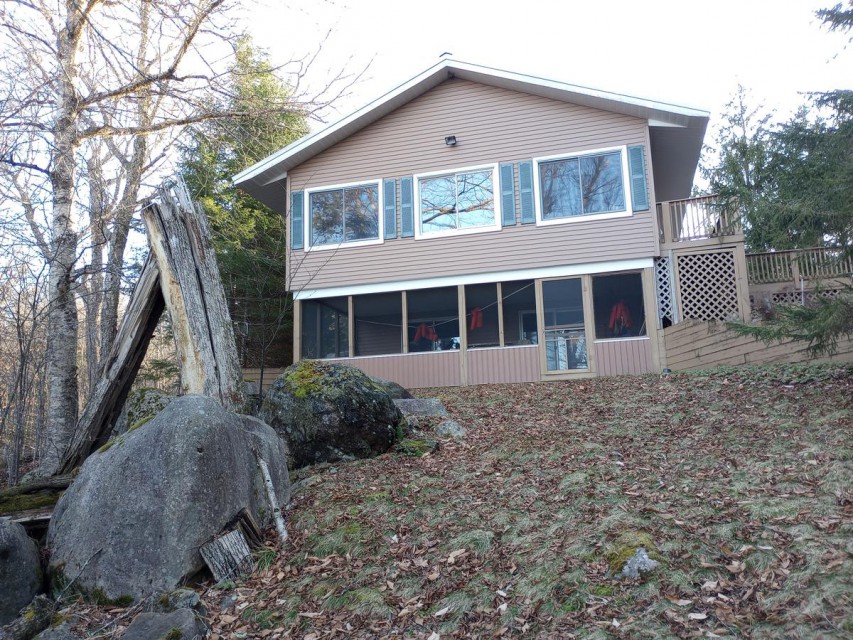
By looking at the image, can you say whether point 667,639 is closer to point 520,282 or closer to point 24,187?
point 24,187

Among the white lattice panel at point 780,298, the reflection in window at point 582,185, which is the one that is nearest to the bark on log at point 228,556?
the reflection in window at point 582,185

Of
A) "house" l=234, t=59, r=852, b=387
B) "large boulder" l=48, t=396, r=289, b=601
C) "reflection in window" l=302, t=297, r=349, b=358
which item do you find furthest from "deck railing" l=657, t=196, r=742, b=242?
"large boulder" l=48, t=396, r=289, b=601

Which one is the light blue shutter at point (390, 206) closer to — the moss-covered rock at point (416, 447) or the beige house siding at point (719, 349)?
the beige house siding at point (719, 349)

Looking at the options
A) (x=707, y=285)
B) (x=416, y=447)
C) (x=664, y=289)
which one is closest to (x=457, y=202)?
(x=664, y=289)

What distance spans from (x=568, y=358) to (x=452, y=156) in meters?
5.40

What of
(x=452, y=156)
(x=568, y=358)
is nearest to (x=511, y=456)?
(x=568, y=358)

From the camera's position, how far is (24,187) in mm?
9859

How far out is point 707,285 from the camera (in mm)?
13938

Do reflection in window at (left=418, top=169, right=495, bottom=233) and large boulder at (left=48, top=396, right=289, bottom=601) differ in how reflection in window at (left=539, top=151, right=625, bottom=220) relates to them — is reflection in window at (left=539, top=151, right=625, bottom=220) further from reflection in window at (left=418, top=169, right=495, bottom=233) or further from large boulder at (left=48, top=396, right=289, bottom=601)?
large boulder at (left=48, top=396, right=289, bottom=601)

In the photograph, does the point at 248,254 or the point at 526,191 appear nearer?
the point at 526,191

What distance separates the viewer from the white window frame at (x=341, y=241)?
51.3 feet

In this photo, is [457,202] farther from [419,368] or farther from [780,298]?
[780,298]

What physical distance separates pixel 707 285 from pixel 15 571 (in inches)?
510

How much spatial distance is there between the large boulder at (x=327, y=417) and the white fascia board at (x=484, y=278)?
6.76 meters
